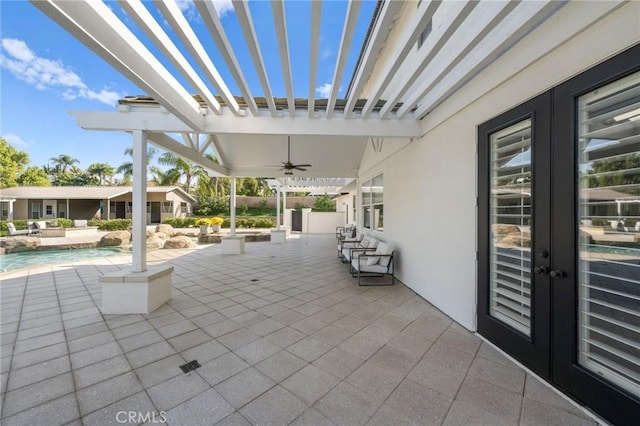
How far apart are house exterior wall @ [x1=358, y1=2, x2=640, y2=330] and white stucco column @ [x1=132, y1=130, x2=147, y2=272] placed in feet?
13.9

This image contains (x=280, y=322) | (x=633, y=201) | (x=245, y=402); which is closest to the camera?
(x=633, y=201)

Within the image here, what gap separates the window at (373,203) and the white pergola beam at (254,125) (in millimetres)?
2308

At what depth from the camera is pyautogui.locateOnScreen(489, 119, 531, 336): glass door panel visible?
7.05 ft

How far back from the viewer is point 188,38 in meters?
1.90

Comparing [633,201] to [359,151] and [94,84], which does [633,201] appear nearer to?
[359,151]

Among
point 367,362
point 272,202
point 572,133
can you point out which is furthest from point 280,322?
point 272,202

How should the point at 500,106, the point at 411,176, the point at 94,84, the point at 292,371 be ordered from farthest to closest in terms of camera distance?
the point at 94,84
the point at 411,176
the point at 500,106
the point at 292,371

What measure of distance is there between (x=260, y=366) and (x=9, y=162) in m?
27.4

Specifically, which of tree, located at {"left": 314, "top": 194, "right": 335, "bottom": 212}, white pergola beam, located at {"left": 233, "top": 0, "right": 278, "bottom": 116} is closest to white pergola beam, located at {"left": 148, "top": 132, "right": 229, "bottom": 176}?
white pergola beam, located at {"left": 233, "top": 0, "right": 278, "bottom": 116}

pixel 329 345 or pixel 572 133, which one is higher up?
pixel 572 133

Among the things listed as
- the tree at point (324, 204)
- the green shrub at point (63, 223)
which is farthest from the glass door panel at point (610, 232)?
the green shrub at point (63, 223)

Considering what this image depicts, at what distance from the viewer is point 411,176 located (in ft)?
14.1

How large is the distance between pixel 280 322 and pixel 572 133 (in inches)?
130

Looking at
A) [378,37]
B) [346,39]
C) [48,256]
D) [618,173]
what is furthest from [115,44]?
[48,256]
